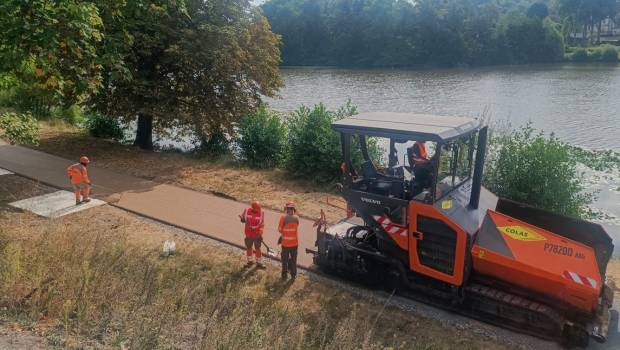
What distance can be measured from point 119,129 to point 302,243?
14.6 meters

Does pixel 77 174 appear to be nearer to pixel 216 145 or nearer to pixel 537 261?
pixel 216 145

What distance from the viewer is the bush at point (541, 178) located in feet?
41.9

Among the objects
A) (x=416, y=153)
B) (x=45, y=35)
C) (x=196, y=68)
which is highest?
(x=45, y=35)

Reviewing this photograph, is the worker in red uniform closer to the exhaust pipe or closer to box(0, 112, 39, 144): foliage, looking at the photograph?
the exhaust pipe

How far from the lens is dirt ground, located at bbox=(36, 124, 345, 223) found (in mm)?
13172

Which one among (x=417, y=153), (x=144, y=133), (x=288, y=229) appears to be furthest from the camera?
(x=144, y=133)

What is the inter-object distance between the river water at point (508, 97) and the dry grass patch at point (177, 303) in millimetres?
7616

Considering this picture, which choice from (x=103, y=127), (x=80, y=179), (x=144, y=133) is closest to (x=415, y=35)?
(x=103, y=127)

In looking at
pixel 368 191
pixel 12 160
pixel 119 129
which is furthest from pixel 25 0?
pixel 119 129

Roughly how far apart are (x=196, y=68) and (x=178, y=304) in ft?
37.3

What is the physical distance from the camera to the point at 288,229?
27.8 ft

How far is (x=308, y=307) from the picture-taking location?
26.1 feet

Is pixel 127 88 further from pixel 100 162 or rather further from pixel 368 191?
pixel 368 191

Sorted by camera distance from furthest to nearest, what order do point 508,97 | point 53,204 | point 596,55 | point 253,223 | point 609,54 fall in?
1. point 596,55
2. point 609,54
3. point 508,97
4. point 53,204
5. point 253,223
